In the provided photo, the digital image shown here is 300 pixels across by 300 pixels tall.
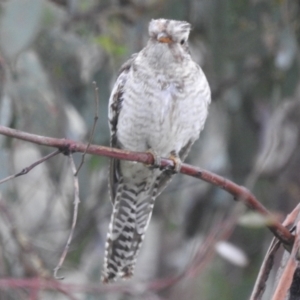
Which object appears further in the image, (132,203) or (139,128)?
(132,203)

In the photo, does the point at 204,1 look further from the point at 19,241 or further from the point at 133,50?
the point at 19,241

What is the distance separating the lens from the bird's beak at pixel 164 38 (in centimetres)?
240

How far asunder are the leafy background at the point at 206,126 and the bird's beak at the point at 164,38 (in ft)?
1.46

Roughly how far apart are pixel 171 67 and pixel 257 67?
1374mm

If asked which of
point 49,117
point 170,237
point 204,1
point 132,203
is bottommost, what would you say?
point 170,237

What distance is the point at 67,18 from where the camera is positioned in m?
3.50

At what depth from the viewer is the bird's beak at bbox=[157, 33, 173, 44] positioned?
7.86 ft

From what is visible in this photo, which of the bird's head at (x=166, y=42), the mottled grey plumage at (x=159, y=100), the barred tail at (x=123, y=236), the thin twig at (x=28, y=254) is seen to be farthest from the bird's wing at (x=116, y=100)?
the thin twig at (x=28, y=254)

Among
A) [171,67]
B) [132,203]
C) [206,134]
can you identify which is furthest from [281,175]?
[171,67]

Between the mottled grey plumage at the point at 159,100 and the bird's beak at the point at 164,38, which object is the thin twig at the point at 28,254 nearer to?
the mottled grey plumage at the point at 159,100

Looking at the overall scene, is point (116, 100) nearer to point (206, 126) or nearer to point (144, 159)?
point (144, 159)

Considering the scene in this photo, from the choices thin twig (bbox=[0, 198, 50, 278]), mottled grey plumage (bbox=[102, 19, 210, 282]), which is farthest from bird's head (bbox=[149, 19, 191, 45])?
thin twig (bbox=[0, 198, 50, 278])

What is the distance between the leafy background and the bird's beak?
0.44 m

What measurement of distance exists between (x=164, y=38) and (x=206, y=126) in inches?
55.9
